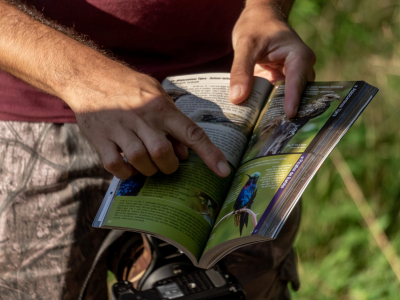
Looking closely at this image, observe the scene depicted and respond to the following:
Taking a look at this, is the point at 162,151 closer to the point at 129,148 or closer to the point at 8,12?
the point at 129,148

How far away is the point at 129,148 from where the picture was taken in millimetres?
974

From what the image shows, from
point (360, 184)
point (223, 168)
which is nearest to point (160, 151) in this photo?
point (223, 168)

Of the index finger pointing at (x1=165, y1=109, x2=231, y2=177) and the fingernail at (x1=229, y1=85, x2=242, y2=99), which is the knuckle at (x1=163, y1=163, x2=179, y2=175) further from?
the fingernail at (x1=229, y1=85, x2=242, y2=99)

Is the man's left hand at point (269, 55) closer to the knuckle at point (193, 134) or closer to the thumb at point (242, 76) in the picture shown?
the thumb at point (242, 76)

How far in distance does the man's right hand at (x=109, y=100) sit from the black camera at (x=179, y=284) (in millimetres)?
318

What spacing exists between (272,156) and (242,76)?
0.29 m

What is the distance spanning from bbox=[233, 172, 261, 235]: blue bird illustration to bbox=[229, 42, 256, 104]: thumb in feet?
0.94

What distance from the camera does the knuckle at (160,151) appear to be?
3.17 ft

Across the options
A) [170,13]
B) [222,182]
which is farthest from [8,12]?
[222,182]

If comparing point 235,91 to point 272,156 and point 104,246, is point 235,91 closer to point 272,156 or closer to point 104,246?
point 272,156

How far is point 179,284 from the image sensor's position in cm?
117

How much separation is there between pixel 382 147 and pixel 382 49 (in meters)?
0.58

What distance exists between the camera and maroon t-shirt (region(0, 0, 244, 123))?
1.31m

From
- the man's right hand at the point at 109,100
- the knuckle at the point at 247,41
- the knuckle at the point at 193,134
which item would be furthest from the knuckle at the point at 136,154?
the knuckle at the point at 247,41
